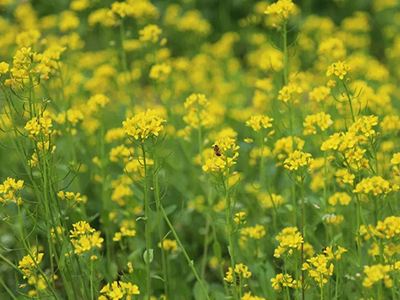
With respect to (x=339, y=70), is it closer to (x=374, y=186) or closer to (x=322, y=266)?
(x=374, y=186)

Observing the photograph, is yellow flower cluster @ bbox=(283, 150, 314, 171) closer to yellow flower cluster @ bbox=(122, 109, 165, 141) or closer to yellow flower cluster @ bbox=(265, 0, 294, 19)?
yellow flower cluster @ bbox=(122, 109, 165, 141)

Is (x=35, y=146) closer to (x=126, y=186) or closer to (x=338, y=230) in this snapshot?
(x=126, y=186)

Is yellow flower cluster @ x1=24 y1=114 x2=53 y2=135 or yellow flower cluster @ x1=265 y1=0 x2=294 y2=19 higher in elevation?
yellow flower cluster @ x1=265 y1=0 x2=294 y2=19

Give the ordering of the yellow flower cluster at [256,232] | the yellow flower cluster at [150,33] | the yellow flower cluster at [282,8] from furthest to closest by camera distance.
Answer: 1. the yellow flower cluster at [150,33]
2. the yellow flower cluster at [256,232]
3. the yellow flower cluster at [282,8]

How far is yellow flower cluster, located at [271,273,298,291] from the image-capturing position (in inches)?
92.8

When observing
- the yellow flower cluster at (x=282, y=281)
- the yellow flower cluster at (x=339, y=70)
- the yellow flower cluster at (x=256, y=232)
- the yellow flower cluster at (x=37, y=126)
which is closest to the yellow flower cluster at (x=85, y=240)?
the yellow flower cluster at (x=37, y=126)

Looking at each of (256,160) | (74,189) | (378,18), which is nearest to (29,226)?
(74,189)

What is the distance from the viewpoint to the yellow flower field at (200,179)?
239 cm

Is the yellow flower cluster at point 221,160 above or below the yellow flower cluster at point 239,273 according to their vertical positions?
above

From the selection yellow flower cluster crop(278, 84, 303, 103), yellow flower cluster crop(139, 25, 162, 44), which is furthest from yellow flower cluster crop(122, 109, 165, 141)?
yellow flower cluster crop(139, 25, 162, 44)

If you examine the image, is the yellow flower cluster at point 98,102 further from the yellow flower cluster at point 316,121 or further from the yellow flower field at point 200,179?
the yellow flower cluster at point 316,121

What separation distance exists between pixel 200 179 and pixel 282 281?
102 cm

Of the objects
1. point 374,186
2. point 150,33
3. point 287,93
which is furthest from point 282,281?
point 150,33

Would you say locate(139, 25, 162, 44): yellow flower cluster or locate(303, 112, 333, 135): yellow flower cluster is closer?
locate(303, 112, 333, 135): yellow flower cluster
